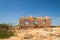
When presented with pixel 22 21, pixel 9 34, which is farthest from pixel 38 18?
pixel 9 34

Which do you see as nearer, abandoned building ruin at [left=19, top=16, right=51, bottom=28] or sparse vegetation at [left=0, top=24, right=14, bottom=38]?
sparse vegetation at [left=0, top=24, right=14, bottom=38]

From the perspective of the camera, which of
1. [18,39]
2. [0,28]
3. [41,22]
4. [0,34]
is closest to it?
[18,39]

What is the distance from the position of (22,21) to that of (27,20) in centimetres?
120

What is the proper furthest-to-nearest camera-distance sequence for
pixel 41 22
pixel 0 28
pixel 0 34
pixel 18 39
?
pixel 41 22 → pixel 0 28 → pixel 0 34 → pixel 18 39

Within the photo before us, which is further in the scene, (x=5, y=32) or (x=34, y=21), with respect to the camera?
(x=34, y=21)

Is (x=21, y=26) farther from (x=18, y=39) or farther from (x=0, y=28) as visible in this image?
(x=18, y=39)

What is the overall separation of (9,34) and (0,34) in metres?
1.15

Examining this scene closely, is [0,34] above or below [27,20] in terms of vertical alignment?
below

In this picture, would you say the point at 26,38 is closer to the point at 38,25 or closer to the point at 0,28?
the point at 0,28

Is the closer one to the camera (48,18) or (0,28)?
(0,28)

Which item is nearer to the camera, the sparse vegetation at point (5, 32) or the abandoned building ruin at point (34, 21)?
the sparse vegetation at point (5, 32)

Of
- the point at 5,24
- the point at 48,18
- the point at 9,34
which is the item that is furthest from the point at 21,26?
the point at 9,34

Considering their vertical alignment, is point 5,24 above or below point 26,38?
above

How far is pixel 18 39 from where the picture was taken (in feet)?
45.0
